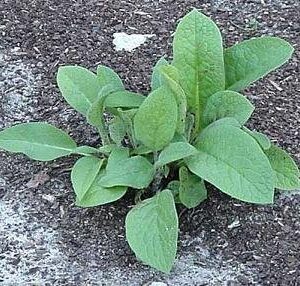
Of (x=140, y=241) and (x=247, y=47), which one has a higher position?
(x=247, y=47)

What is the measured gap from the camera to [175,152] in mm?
2189

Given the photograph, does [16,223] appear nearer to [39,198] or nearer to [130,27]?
[39,198]

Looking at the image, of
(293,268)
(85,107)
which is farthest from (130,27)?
(293,268)

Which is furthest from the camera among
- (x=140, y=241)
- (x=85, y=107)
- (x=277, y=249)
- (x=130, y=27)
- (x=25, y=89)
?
(x=130, y=27)

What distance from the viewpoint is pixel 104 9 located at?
325 centimetres

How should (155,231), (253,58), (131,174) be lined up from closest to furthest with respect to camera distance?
(155,231) → (131,174) → (253,58)

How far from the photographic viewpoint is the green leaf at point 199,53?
235cm

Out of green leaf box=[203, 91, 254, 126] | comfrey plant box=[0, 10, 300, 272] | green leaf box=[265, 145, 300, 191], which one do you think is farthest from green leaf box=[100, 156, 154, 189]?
green leaf box=[265, 145, 300, 191]

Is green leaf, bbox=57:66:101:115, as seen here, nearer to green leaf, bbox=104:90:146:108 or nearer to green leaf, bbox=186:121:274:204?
green leaf, bbox=104:90:146:108

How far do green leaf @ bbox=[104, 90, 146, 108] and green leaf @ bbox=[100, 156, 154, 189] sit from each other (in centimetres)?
16

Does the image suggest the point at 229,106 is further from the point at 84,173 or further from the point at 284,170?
the point at 84,173

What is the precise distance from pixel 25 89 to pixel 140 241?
884 mm

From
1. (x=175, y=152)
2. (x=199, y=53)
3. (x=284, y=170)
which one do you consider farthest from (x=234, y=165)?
(x=199, y=53)

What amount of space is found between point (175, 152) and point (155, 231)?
201 mm
